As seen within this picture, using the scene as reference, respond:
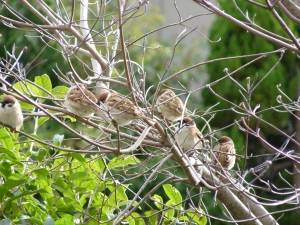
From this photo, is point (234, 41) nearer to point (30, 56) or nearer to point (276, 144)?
point (276, 144)

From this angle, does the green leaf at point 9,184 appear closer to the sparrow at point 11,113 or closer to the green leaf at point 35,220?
the green leaf at point 35,220

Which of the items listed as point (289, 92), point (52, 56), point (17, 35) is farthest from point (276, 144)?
point (17, 35)

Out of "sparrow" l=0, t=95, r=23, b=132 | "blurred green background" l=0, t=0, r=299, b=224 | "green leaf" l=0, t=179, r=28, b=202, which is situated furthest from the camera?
"blurred green background" l=0, t=0, r=299, b=224

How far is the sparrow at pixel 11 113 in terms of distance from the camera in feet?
8.78

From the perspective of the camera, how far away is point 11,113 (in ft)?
8.81

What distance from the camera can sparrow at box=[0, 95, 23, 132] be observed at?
105 inches

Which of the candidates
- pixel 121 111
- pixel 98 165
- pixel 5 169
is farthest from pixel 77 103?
pixel 5 169

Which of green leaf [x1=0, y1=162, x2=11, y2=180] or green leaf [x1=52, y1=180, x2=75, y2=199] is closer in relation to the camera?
green leaf [x1=0, y1=162, x2=11, y2=180]

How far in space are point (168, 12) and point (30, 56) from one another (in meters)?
4.15

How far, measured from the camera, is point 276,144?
6.31 metres

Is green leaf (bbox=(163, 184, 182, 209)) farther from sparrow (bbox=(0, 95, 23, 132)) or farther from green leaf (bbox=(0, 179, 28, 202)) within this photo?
sparrow (bbox=(0, 95, 23, 132))

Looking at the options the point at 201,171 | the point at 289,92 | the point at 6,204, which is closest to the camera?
the point at 6,204

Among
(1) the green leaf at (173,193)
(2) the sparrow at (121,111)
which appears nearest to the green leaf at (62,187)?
(2) the sparrow at (121,111)

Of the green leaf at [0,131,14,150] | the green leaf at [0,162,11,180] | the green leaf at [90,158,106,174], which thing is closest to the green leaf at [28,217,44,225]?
the green leaf at [0,162,11,180]
